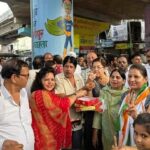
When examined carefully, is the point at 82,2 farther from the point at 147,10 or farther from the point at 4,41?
Result: the point at 4,41

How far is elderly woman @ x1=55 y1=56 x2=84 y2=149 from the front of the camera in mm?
4461

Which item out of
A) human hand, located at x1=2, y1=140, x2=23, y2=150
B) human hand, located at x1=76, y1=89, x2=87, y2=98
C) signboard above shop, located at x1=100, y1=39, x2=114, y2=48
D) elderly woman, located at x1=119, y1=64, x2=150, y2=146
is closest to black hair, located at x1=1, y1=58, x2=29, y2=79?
human hand, located at x1=2, y1=140, x2=23, y2=150

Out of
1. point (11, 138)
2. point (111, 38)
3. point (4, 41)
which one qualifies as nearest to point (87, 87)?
point (11, 138)

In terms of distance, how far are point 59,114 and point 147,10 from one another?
1163cm

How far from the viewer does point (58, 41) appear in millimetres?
8430

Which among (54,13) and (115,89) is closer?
(115,89)

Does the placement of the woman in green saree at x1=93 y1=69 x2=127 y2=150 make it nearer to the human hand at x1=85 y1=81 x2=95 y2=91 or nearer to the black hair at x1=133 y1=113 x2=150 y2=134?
the human hand at x1=85 y1=81 x2=95 y2=91

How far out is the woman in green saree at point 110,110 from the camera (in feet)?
13.6

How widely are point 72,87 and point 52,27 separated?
13.6 feet

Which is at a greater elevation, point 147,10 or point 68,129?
point 147,10

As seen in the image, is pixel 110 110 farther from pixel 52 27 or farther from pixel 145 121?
pixel 52 27

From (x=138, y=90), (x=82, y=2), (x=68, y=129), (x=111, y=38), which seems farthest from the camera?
(x=111, y=38)

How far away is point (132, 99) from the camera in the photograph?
3512mm

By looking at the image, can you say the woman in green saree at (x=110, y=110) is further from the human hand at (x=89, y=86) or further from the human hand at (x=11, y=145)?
the human hand at (x=11, y=145)
